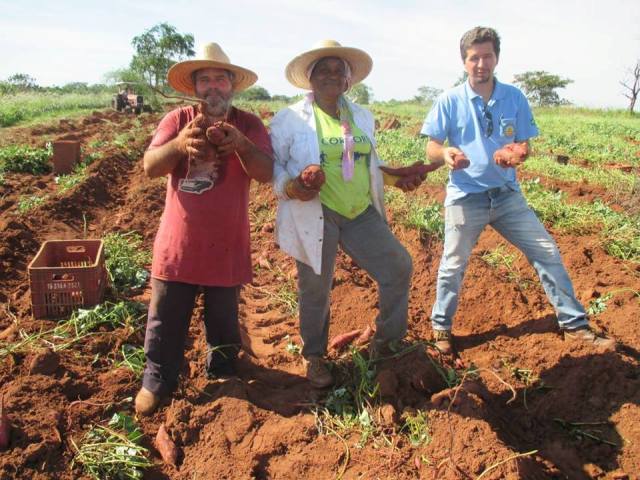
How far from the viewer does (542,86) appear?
4741cm

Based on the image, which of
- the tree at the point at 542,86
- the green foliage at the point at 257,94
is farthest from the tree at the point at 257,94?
the tree at the point at 542,86

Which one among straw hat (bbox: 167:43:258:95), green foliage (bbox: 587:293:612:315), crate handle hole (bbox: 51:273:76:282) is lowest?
green foliage (bbox: 587:293:612:315)

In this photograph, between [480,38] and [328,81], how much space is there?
96 centimetres

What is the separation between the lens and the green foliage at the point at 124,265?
4306 mm

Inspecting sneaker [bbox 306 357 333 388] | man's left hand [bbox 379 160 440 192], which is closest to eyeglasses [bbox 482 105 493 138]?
man's left hand [bbox 379 160 440 192]

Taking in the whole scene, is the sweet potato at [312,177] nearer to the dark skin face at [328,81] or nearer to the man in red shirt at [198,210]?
the man in red shirt at [198,210]

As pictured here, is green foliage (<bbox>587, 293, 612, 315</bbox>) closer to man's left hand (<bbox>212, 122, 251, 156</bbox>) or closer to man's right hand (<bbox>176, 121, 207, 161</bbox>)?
man's left hand (<bbox>212, 122, 251, 156</bbox>)

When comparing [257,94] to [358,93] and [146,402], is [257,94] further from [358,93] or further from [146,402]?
[146,402]

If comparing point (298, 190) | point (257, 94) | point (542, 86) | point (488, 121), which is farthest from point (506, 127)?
point (257, 94)

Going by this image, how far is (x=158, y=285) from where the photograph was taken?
275 centimetres

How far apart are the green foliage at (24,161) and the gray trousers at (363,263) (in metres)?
7.57

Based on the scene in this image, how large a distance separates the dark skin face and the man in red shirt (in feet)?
1.16

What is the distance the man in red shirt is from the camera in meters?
2.57

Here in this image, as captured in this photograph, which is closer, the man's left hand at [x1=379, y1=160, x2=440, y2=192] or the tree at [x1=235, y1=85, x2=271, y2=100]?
the man's left hand at [x1=379, y1=160, x2=440, y2=192]
